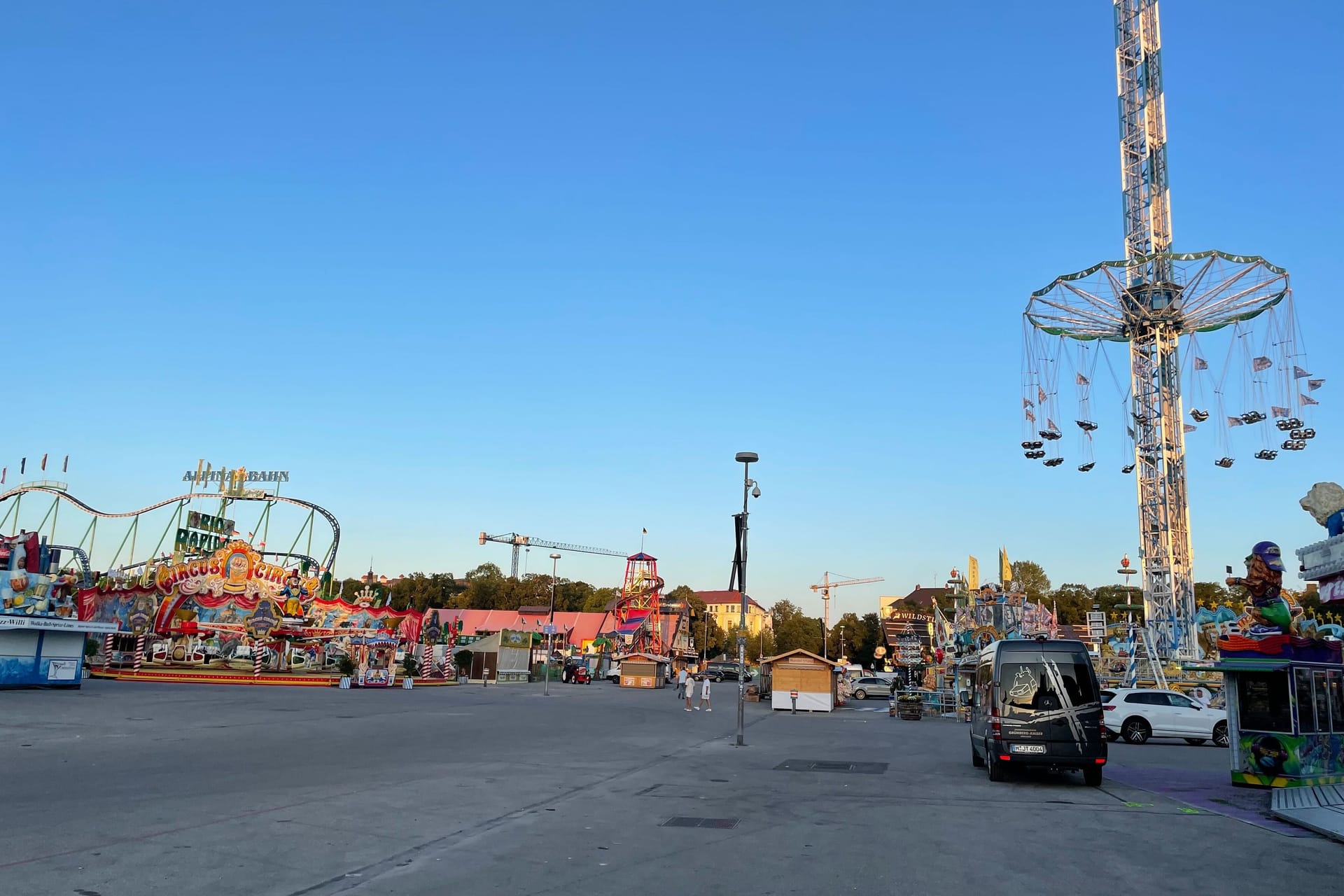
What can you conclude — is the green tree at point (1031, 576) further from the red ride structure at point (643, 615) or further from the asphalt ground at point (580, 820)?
the asphalt ground at point (580, 820)

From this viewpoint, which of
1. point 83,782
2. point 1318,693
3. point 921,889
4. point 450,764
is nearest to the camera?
point 921,889

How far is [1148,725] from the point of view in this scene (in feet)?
82.0

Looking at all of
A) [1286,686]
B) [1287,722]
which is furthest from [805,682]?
[1286,686]

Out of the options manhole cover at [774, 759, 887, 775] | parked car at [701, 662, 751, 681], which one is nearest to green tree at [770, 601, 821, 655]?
parked car at [701, 662, 751, 681]

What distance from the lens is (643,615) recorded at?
88.6m

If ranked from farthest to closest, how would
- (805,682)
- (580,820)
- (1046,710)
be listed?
(805,682) → (1046,710) → (580,820)

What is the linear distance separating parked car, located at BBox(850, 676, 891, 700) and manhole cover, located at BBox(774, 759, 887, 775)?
39.2m

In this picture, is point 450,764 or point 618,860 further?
point 450,764

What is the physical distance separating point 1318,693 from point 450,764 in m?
14.4

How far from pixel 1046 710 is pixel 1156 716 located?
43.0 feet

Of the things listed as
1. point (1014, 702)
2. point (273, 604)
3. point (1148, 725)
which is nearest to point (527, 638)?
point (273, 604)

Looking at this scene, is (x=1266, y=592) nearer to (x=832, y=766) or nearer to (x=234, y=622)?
(x=832, y=766)

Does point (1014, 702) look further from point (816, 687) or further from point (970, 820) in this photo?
point (816, 687)

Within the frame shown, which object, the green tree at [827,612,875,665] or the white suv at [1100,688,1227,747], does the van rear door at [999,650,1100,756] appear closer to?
the white suv at [1100,688,1227,747]
